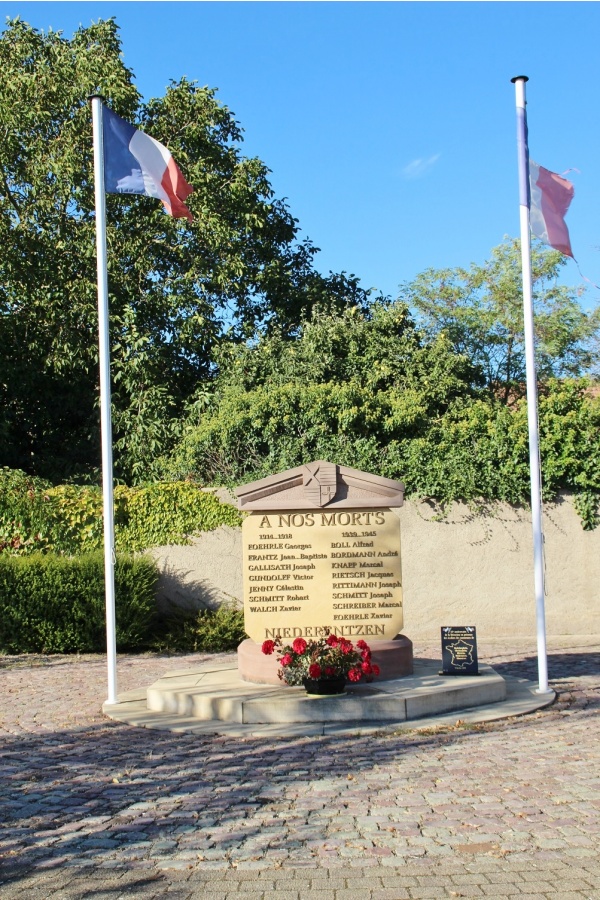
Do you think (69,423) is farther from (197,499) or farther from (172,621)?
(172,621)

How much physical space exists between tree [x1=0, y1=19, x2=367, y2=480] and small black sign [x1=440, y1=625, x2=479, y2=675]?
9040 millimetres

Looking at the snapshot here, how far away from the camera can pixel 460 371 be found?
18047 mm

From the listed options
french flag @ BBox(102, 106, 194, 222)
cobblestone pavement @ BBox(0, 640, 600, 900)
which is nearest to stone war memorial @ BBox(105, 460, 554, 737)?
cobblestone pavement @ BBox(0, 640, 600, 900)

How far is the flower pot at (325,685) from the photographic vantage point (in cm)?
884

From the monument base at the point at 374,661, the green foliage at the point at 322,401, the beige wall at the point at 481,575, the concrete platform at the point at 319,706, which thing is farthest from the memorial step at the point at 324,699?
the green foliage at the point at 322,401

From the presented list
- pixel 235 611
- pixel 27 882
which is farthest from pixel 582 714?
pixel 235 611

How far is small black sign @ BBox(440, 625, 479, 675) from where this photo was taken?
32.4ft

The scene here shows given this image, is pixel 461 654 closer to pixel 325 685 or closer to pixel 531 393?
pixel 325 685

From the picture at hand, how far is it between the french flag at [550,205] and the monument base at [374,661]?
459 cm

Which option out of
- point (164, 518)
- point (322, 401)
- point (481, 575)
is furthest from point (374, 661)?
point (322, 401)

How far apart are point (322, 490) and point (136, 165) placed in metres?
4.05

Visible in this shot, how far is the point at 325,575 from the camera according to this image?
9625mm

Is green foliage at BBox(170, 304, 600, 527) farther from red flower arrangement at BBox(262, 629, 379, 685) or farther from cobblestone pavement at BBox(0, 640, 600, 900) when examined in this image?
cobblestone pavement at BBox(0, 640, 600, 900)

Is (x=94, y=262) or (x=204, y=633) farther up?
(x=94, y=262)
